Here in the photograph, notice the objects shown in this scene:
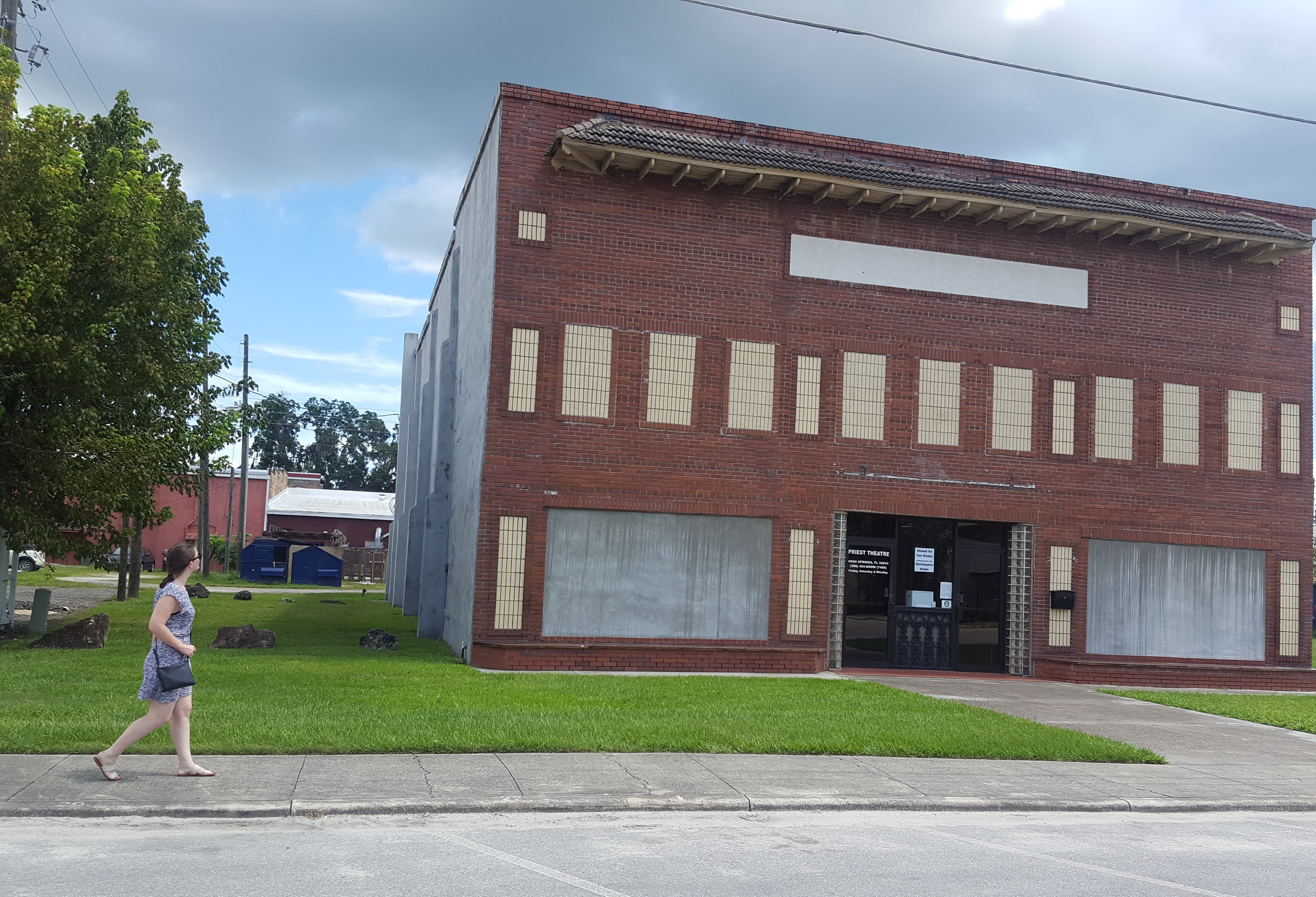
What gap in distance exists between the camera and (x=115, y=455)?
1830 centimetres

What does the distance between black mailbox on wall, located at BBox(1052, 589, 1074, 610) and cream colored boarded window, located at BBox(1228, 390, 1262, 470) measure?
4.34 m

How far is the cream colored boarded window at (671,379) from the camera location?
18750mm

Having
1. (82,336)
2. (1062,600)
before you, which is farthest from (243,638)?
(1062,600)

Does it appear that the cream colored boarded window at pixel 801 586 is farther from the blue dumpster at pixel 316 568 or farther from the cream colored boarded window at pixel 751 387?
the blue dumpster at pixel 316 568

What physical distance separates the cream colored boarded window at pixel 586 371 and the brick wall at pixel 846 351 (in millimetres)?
169

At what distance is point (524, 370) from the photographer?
59.6ft

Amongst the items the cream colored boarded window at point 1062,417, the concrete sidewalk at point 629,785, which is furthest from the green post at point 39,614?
the cream colored boarded window at point 1062,417

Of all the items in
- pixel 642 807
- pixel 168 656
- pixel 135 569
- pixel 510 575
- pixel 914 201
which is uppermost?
pixel 914 201

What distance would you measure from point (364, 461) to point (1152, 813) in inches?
4487

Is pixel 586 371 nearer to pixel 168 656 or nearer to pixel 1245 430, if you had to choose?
pixel 168 656

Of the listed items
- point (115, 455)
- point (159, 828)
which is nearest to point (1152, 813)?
point (159, 828)

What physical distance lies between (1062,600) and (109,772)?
653 inches

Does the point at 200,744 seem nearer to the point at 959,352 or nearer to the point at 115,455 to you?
the point at 115,455

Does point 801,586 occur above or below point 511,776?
above
